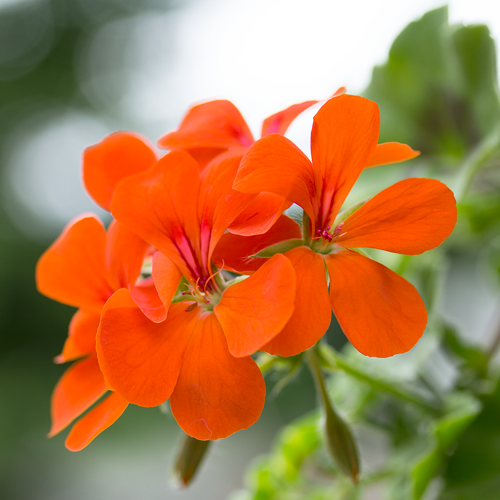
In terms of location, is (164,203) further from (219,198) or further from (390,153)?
(390,153)

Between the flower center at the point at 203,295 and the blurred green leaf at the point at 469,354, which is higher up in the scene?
the flower center at the point at 203,295

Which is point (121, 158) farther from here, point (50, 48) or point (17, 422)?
point (50, 48)

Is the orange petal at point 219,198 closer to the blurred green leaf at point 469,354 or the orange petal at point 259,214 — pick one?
the orange petal at point 259,214

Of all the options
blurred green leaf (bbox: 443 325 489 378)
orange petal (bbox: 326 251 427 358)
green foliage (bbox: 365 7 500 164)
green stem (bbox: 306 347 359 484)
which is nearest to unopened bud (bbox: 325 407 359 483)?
green stem (bbox: 306 347 359 484)

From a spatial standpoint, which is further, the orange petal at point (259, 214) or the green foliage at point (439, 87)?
the green foliage at point (439, 87)

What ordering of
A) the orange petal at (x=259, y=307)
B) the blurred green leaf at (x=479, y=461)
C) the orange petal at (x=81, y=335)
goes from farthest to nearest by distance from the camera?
the blurred green leaf at (x=479, y=461), the orange petal at (x=81, y=335), the orange petal at (x=259, y=307)

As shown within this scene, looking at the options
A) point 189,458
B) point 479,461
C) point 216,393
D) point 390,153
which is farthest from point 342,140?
point 479,461

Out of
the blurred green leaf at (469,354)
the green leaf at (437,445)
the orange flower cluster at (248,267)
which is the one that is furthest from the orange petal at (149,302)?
the blurred green leaf at (469,354)
